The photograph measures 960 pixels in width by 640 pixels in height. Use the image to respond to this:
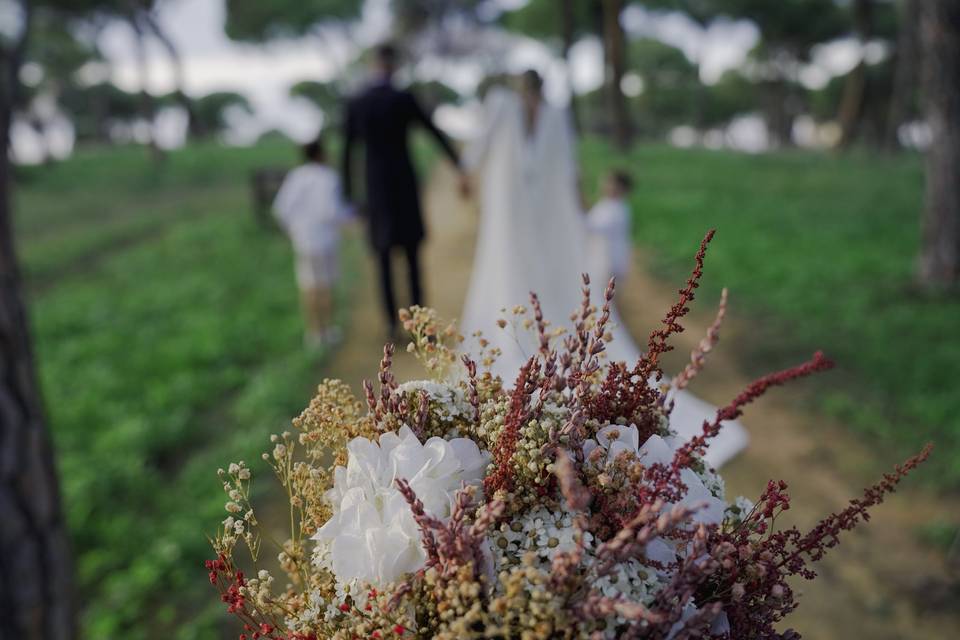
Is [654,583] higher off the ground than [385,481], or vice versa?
[385,481]

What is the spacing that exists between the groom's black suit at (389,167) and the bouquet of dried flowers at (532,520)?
465 cm

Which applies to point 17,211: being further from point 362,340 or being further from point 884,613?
point 884,613

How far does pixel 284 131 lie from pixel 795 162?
1432 inches

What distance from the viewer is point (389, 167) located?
5680 mm

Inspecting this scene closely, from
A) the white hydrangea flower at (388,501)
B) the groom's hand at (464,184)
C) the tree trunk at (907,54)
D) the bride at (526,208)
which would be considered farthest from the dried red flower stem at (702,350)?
the tree trunk at (907,54)

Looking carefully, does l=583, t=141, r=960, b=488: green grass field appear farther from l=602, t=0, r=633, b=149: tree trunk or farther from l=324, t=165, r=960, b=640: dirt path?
l=602, t=0, r=633, b=149: tree trunk

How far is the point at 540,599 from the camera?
919 mm

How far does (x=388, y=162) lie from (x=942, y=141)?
20.8 feet

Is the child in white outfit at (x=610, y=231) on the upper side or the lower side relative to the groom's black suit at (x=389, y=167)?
lower

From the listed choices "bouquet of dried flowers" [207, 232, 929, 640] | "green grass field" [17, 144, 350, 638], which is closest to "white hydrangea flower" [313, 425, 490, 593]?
"bouquet of dried flowers" [207, 232, 929, 640]

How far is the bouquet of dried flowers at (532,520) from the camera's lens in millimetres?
943

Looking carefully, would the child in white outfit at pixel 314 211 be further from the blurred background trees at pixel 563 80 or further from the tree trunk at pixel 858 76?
the tree trunk at pixel 858 76

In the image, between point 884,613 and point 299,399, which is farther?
point 299,399

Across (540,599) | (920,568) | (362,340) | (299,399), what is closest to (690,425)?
(920,568)
